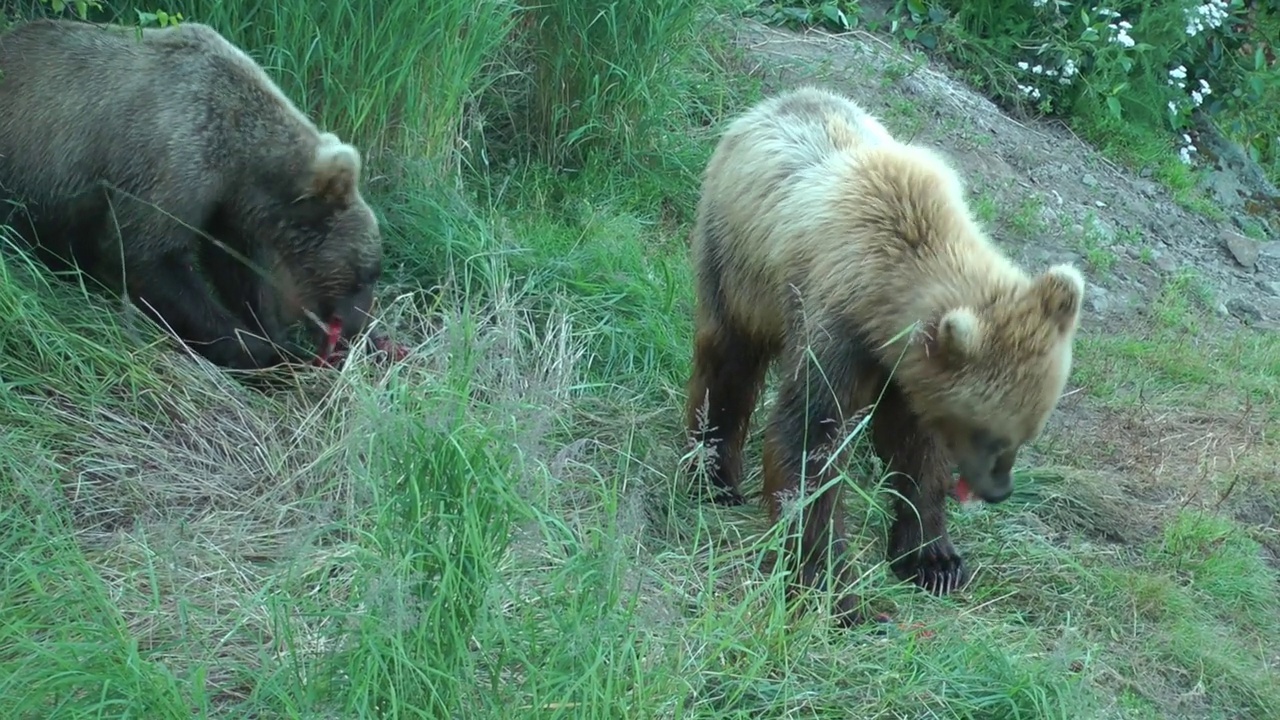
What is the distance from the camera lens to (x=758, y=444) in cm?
579

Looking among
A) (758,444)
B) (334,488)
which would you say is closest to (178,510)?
(334,488)

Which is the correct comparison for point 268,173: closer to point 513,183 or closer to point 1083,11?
point 513,183

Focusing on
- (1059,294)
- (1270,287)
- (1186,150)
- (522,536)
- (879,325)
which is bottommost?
(1270,287)

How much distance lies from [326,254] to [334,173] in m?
0.32

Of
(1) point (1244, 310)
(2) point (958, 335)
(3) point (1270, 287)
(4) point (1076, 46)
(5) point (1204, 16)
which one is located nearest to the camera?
(2) point (958, 335)

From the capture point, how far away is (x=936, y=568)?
4977 millimetres

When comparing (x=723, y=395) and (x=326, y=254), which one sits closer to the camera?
(x=723, y=395)

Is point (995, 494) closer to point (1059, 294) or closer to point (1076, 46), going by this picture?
point (1059, 294)

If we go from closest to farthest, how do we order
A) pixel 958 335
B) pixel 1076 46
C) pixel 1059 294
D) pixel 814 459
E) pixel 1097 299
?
pixel 958 335 → pixel 1059 294 → pixel 814 459 → pixel 1097 299 → pixel 1076 46

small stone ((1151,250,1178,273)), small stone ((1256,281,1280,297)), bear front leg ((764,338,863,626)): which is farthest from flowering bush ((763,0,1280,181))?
bear front leg ((764,338,863,626))

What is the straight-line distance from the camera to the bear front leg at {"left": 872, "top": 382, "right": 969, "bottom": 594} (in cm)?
486

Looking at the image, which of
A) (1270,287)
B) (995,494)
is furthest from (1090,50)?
(995,494)

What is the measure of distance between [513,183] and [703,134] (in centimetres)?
136

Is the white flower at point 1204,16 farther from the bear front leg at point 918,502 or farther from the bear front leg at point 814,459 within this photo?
the bear front leg at point 814,459
